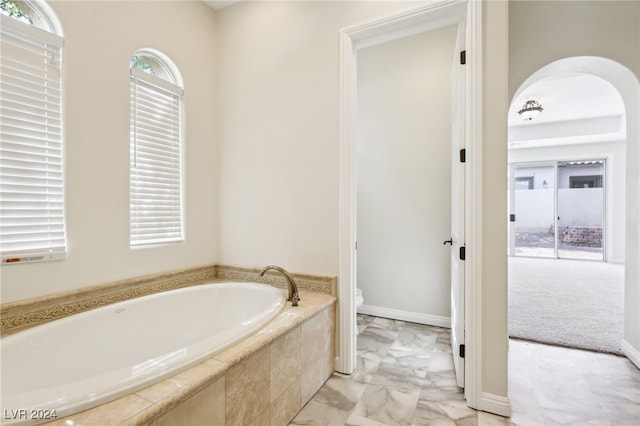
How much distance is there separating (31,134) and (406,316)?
312cm

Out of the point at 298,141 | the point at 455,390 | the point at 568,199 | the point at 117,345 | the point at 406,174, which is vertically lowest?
the point at 455,390

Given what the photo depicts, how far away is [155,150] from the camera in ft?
7.30

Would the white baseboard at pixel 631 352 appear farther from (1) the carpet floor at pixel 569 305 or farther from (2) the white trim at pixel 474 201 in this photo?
(2) the white trim at pixel 474 201

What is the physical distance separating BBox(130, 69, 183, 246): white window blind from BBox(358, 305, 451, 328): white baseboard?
1977 millimetres

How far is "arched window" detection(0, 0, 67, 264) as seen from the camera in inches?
59.2

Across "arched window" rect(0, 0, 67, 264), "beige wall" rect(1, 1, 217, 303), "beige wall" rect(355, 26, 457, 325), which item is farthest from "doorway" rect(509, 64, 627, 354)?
"arched window" rect(0, 0, 67, 264)

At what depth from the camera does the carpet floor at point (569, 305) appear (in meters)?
2.60

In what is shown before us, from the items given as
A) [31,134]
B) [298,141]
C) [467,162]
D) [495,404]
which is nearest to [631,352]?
[495,404]

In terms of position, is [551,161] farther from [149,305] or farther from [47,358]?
[47,358]

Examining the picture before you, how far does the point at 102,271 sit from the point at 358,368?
180 cm

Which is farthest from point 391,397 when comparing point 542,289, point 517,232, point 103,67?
point 517,232

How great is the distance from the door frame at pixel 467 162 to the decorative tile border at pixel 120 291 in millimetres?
250

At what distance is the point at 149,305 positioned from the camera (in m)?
1.92

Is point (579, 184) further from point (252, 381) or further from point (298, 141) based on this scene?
point (252, 381)
